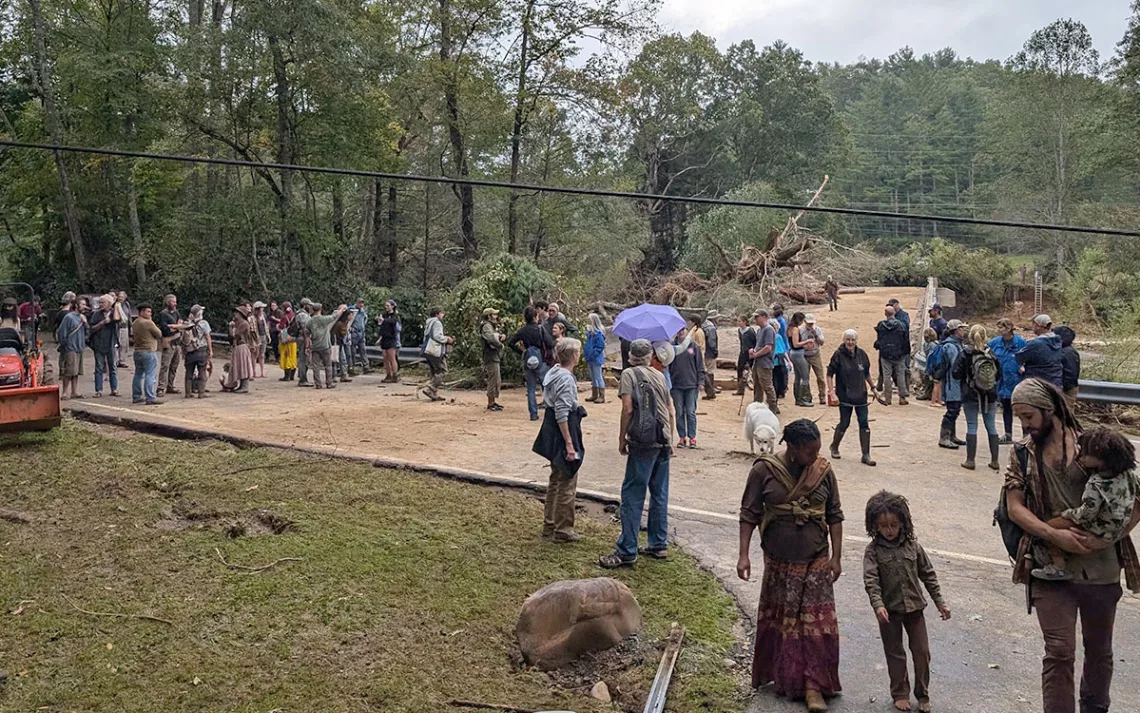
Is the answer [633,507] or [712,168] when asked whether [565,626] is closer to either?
[633,507]

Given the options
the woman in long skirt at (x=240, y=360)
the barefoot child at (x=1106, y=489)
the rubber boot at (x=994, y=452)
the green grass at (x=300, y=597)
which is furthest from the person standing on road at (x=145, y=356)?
the barefoot child at (x=1106, y=489)

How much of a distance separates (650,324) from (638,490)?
19.3ft

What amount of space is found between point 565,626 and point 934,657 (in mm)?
2266

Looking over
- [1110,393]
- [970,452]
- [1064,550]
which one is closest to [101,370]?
[970,452]

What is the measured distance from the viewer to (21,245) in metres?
33.7

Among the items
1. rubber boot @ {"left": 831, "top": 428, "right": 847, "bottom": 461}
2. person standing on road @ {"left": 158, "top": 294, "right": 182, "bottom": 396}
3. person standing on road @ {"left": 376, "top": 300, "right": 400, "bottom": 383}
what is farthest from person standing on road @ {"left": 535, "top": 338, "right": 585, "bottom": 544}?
person standing on road @ {"left": 376, "top": 300, "right": 400, "bottom": 383}

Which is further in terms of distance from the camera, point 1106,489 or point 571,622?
point 571,622

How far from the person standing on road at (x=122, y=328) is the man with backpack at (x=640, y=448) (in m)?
11.4

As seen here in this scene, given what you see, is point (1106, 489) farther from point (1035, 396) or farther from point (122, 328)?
point (122, 328)

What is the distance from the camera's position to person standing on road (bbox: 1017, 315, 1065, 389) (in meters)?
10.2

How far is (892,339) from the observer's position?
14391 mm

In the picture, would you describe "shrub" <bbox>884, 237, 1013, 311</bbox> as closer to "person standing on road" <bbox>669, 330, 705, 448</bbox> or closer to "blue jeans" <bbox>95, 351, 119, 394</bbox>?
"person standing on road" <bbox>669, 330, 705, 448</bbox>

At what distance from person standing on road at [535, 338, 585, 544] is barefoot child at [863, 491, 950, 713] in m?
2.90

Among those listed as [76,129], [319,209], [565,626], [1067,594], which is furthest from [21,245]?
[1067,594]
